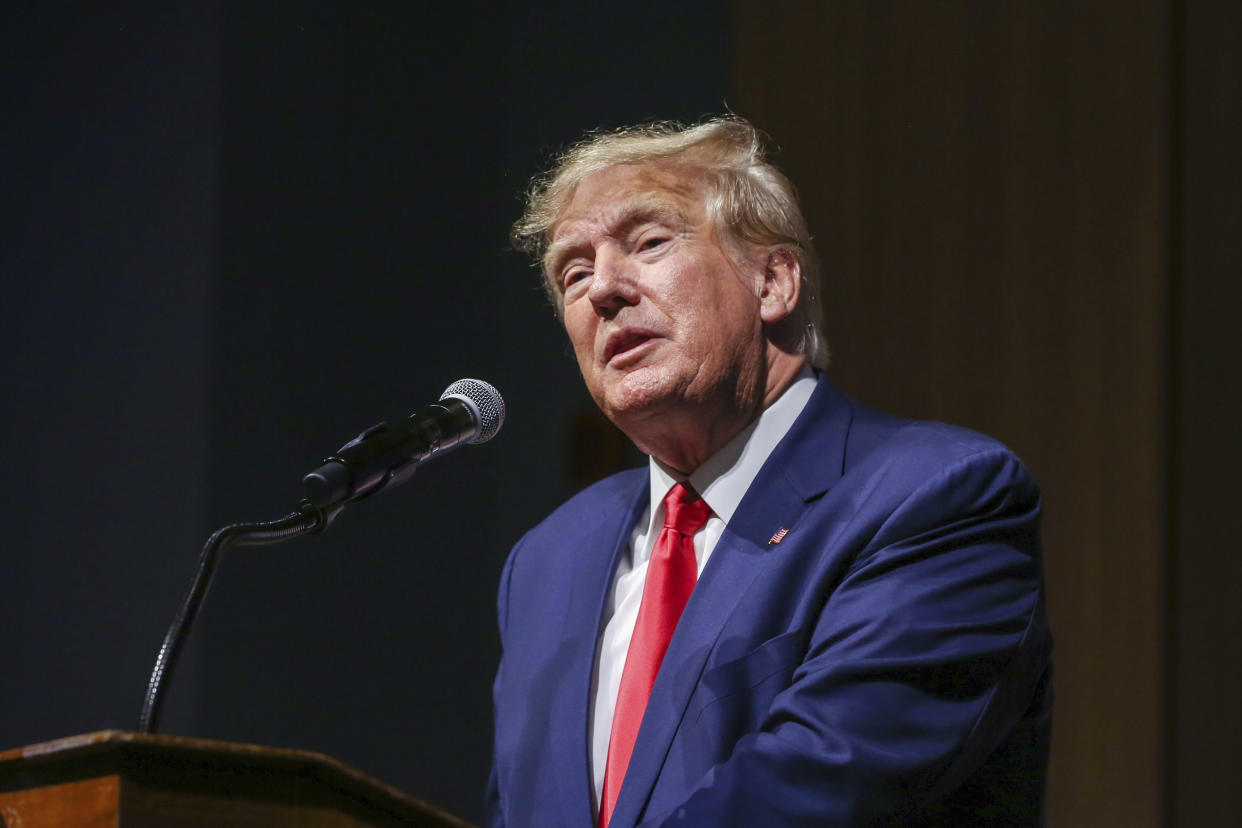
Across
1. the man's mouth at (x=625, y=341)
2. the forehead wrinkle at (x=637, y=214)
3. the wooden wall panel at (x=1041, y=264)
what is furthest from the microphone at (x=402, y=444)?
the wooden wall panel at (x=1041, y=264)

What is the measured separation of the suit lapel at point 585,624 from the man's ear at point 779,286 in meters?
0.38

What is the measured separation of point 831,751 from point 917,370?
1.84 metres

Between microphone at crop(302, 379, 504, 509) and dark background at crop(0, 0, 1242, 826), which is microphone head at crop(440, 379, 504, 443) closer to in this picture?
microphone at crop(302, 379, 504, 509)

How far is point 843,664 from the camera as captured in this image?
1571 mm

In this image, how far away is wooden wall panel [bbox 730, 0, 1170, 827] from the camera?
278 centimetres

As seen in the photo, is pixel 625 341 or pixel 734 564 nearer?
pixel 734 564

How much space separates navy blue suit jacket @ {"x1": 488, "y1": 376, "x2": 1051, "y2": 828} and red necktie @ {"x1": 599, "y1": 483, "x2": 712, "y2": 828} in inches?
2.2

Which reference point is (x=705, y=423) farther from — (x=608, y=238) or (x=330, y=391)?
Answer: (x=330, y=391)

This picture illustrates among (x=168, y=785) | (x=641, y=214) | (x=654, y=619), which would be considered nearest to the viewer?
(x=168, y=785)

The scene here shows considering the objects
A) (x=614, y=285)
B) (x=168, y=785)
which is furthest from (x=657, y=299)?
(x=168, y=785)

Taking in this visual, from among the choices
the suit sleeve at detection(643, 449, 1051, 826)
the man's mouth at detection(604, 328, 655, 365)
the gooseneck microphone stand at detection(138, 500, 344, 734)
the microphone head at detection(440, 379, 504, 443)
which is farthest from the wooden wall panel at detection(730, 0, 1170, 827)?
the gooseneck microphone stand at detection(138, 500, 344, 734)

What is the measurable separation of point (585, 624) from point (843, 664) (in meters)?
0.59

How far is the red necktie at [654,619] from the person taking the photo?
183 cm

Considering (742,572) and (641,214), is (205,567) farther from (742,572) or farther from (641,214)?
(641,214)
